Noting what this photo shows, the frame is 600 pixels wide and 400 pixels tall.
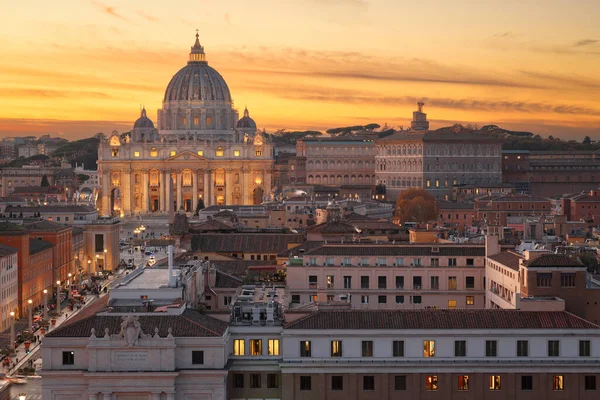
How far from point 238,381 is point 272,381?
874 mm

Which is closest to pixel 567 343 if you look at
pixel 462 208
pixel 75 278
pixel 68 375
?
pixel 68 375

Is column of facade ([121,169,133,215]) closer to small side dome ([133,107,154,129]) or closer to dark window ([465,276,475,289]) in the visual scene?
small side dome ([133,107,154,129])

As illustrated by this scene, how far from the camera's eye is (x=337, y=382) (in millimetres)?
35062

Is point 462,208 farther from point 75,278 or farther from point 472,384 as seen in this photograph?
point 472,384

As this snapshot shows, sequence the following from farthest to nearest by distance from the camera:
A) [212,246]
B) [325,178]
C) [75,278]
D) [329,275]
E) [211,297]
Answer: [325,178], [75,278], [212,246], [329,275], [211,297]

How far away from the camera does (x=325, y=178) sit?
183 m

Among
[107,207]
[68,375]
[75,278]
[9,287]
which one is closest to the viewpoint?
[68,375]

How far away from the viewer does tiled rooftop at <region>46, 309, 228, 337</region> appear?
111ft

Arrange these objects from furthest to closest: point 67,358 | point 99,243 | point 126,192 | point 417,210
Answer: point 126,192 → point 417,210 → point 99,243 → point 67,358

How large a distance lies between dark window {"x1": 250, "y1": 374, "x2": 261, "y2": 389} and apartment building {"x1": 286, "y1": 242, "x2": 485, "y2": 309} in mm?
13262

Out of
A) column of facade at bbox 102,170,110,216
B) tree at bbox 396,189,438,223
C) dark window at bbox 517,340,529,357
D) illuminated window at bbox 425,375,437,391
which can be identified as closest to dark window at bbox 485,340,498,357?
dark window at bbox 517,340,529,357

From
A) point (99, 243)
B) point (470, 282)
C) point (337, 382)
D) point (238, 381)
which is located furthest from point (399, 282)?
point (99, 243)

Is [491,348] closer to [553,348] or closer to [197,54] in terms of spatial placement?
[553,348]

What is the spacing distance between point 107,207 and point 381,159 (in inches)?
1383
